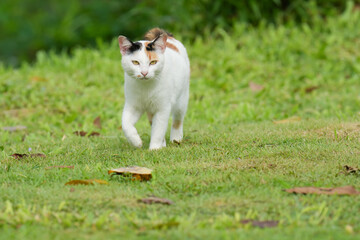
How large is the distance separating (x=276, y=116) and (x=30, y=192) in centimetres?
386

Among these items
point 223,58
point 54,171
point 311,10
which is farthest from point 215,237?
point 311,10

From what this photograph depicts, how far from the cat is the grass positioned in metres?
0.22

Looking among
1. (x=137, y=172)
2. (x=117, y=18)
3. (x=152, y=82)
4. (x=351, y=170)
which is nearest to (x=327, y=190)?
(x=351, y=170)

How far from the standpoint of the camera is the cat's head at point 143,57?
442cm

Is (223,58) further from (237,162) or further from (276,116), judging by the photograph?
(237,162)

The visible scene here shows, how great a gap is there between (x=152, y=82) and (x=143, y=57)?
0.30m

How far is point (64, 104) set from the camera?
7258mm

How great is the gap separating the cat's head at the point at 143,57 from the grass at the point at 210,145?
65 cm

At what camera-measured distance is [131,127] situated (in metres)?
4.66

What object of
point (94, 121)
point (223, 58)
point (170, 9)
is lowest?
point (94, 121)

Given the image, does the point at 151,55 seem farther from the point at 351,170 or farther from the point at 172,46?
the point at 351,170

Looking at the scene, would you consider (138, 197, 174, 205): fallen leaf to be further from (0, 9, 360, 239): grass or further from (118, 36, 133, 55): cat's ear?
(118, 36, 133, 55): cat's ear

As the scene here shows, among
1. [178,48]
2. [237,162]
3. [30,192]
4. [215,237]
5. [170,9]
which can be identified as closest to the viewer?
[215,237]

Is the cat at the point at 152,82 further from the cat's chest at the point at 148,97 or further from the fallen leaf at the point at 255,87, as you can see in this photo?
the fallen leaf at the point at 255,87
